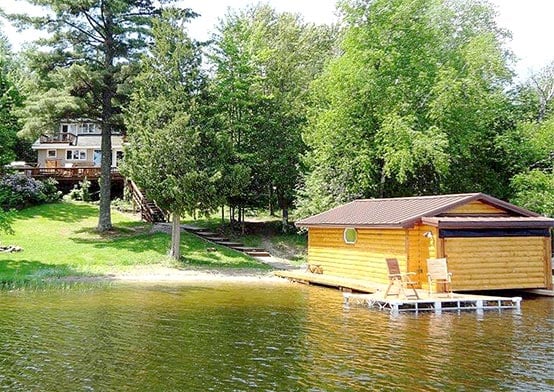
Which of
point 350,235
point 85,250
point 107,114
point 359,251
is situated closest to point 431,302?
point 359,251

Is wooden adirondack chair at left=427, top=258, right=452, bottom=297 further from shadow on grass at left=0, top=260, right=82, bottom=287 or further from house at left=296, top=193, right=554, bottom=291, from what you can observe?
shadow on grass at left=0, top=260, right=82, bottom=287

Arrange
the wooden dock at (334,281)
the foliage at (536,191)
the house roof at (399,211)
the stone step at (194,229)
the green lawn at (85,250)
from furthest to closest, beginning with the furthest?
the stone step at (194,229), the foliage at (536,191), the green lawn at (85,250), the wooden dock at (334,281), the house roof at (399,211)

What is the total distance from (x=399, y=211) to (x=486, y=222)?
2822 millimetres

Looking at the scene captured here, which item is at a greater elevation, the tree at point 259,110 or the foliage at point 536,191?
the tree at point 259,110

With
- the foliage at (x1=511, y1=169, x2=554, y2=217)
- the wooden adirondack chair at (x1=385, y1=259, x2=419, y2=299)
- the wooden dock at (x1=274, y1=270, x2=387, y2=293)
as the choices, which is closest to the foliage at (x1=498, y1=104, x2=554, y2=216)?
the foliage at (x1=511, y1=169, x2=554, y2=217)

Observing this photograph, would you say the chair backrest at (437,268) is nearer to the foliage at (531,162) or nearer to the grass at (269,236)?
the grass at (269,236)

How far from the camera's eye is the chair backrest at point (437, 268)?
15266mm

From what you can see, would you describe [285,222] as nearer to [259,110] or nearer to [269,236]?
[269,236]

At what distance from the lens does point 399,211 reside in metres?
18.2

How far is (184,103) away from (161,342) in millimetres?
15020

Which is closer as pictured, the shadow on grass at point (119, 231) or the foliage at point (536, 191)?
the foliage at point (536, 191)

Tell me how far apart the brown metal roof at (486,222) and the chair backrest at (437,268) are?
1.21 m

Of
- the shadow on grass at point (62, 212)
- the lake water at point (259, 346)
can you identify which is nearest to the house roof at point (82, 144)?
the shadow on grass at point (62, 212)

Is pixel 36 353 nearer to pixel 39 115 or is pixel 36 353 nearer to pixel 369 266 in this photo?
pixel 369 266
